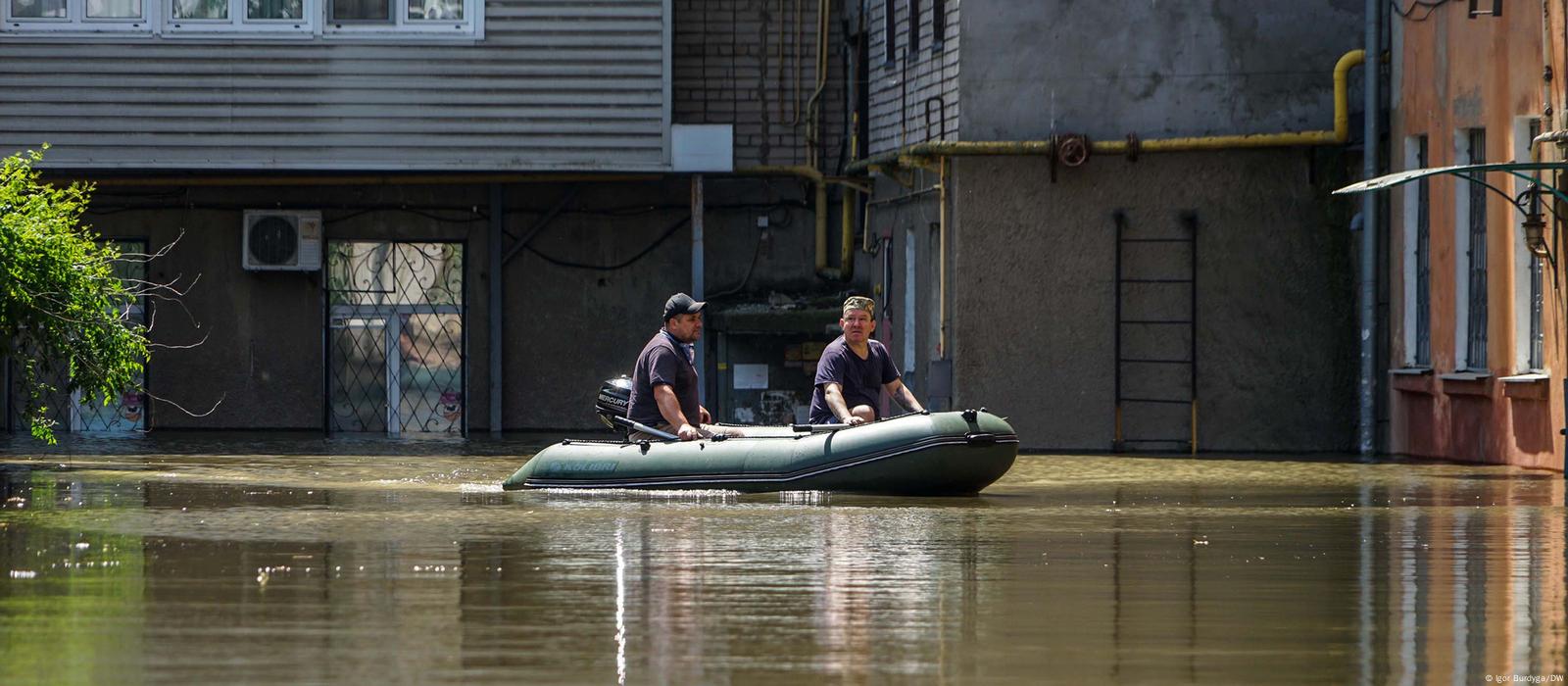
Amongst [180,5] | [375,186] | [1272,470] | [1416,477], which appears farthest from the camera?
[375,186]

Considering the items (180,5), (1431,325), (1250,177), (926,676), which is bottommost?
(926,676)

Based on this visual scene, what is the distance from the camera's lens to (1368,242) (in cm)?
2214

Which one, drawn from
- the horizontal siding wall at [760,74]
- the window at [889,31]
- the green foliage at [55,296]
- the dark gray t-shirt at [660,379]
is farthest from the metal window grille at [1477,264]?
the green foliage at [55,296]

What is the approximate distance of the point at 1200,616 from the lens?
941 centimetres


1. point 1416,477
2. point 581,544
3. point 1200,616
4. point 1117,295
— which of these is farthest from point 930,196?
point 1200,616

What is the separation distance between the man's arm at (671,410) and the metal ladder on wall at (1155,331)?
7.25 meters

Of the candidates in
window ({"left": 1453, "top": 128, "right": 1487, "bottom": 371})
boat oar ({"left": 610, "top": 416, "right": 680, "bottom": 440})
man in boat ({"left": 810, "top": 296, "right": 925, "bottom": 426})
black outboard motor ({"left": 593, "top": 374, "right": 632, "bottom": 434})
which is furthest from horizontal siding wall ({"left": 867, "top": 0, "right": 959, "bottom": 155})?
boat oar ({"left": 610, "top": 416, "right": 680, "bottom": 440})

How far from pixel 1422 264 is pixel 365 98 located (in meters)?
11.0

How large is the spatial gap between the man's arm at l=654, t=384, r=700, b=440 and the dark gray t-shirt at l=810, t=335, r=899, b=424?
3.25 ft

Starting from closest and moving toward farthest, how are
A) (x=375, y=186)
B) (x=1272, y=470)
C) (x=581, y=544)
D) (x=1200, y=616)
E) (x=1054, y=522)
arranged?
(x=1200, y=616) → (x=581, y=544) → (x=1054, y=522) → (x=1272, y=470) → (x=375, y=186)

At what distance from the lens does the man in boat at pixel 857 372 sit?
1670 cm

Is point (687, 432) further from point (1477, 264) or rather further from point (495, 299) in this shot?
point (495, 299)

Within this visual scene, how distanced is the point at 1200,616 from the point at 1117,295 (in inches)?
538

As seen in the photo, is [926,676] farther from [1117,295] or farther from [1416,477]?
[1117,295]
